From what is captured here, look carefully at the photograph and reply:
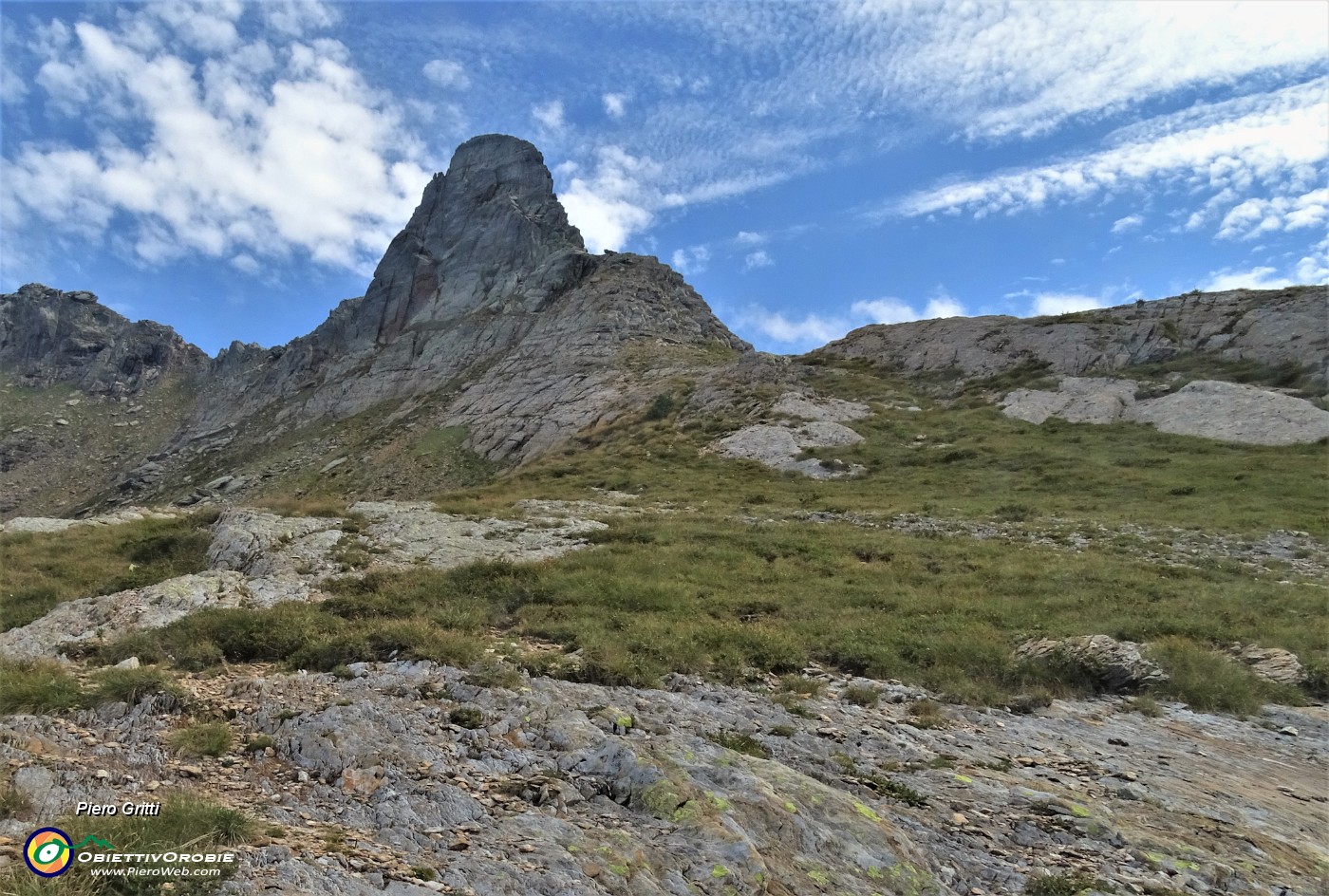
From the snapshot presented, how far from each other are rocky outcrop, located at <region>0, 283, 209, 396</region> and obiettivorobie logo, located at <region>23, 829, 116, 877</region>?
160 metres

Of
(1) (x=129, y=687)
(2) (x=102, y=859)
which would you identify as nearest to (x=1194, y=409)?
(1) (x=129, y=687)

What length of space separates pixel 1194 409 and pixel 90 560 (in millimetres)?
61145

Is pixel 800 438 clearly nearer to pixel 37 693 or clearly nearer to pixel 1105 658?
pixel 1105 658

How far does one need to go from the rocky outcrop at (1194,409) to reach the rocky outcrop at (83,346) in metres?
156

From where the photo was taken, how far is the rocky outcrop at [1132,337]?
174 ft

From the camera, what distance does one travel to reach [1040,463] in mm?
39531

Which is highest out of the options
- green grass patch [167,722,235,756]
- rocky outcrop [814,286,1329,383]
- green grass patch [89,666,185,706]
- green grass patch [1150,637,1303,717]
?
rocky outcrop [814,286,1329,383]

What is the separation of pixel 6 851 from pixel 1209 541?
107ft

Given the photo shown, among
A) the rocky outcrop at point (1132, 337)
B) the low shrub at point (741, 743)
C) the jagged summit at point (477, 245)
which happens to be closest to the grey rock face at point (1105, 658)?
the low shrub at point (741, 743)

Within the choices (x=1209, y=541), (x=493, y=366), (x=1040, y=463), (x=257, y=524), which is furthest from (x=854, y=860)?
(x=493, y=366)

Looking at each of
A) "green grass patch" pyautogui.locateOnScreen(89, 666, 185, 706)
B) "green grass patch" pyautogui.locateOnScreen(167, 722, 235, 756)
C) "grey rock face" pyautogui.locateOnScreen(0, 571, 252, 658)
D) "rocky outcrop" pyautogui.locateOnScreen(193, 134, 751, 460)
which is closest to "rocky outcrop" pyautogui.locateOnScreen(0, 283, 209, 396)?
"rocky outcrop" pyautogui.locateOnScreen(193, 134, 751, 460)

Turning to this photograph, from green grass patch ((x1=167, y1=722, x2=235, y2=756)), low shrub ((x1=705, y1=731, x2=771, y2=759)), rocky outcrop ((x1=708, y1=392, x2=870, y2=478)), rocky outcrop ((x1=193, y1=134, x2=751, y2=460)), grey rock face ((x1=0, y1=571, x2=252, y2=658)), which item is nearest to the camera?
green grass patch ((x1=167, y1=722, x2=235, y2=756))

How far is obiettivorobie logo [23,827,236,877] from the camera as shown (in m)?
5.14

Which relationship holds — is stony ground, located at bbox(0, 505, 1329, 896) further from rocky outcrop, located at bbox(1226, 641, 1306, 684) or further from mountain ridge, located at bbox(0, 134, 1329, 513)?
mountain ridge, located at bbox(0, 134, 1329, 513)
